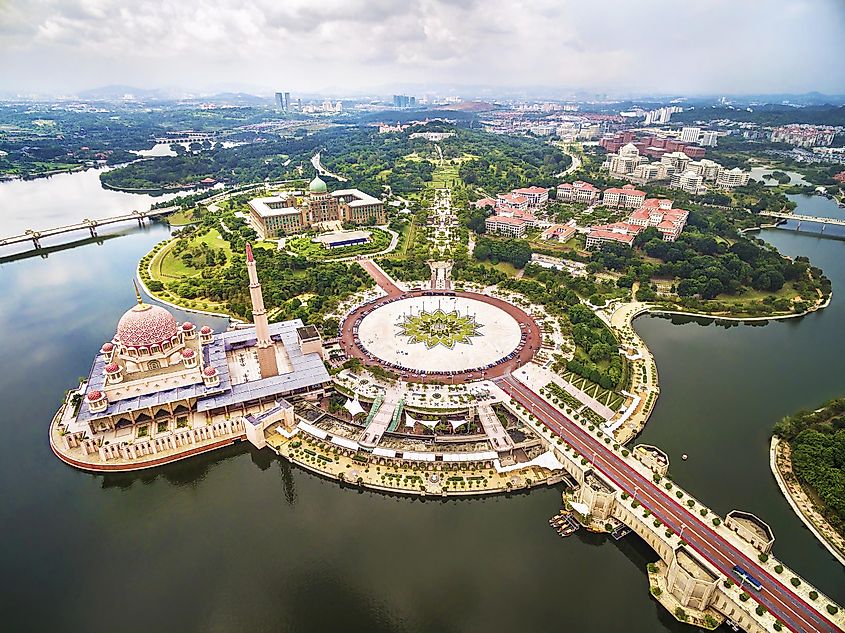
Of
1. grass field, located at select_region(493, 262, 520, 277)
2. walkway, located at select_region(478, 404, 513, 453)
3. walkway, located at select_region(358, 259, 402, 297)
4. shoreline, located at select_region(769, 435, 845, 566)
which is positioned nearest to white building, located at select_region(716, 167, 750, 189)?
grass field, located at select_region(493, 262, 520, 277)

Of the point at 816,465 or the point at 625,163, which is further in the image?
the point at 625,163

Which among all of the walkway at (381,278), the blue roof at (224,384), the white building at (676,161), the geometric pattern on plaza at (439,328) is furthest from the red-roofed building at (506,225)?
the white building at (676,161)

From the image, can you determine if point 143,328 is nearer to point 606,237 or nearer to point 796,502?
point 796,502

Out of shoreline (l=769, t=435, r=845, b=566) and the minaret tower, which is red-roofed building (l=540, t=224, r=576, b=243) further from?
the minaret tower

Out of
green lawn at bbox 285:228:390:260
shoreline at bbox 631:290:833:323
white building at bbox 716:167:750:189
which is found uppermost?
white building at bbox 716:167:750:189

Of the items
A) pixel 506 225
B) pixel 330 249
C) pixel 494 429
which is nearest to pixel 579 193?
pixel 506 225
